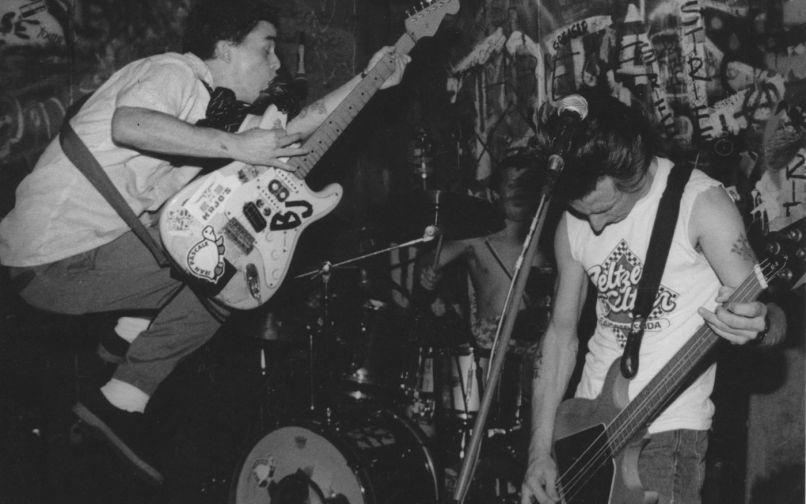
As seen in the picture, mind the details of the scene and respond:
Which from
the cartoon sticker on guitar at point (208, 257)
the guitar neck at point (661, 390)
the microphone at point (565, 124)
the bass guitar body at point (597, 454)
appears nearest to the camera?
the microphone at point (565, 124)

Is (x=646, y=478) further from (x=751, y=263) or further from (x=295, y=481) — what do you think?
(x=295, y=481)

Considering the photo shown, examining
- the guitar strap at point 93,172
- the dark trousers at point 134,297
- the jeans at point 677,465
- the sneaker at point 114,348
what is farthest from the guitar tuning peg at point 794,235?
the sneaker at point 114,348

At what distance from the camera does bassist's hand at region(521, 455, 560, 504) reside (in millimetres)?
2248

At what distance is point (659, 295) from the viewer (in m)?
2.28

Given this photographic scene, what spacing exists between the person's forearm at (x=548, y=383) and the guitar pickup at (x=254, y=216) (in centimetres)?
126

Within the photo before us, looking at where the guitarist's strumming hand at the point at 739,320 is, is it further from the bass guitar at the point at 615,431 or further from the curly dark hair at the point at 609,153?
the curly dark hair at the point at 609,153

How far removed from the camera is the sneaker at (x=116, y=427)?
2627 millimetres

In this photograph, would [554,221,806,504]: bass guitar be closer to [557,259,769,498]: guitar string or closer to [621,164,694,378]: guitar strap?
[557,259,769,498]: guitar string

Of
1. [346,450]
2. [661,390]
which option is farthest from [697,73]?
[346,450]

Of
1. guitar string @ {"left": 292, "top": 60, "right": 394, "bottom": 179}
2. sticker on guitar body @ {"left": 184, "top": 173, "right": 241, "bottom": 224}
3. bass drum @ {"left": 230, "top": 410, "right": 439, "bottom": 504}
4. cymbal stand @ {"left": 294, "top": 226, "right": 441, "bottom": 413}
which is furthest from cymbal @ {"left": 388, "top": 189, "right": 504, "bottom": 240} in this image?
sticker on guitar body @ {"left": 184, "top": 173, "right": 241, "bottom": 224}

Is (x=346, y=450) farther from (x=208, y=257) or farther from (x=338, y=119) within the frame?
(x=338, y=119)

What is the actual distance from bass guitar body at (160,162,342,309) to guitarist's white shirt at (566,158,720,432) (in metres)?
1.26

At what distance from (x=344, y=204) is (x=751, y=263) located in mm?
3796

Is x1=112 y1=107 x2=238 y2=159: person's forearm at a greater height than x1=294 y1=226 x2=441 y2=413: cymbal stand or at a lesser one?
greater
